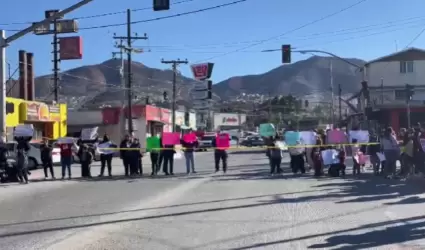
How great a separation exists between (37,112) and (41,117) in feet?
3.20

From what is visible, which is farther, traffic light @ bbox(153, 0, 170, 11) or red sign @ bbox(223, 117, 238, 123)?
red sign @ bbox(223, 117, 238, 123)

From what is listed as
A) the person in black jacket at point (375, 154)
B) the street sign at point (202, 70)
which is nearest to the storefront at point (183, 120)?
the street sign at point (202, 70)

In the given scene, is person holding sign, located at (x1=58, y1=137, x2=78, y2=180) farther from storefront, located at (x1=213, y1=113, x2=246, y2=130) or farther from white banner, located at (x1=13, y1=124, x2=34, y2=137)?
storefront, located at (x1=213, y1=113, x2=246, y2=130)

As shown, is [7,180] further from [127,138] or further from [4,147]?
[127,138]

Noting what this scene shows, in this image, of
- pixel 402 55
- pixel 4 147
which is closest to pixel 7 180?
pixel 4 147

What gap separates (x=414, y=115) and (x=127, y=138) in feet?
122

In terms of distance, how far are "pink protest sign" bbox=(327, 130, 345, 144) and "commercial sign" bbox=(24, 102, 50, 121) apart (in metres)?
26.4

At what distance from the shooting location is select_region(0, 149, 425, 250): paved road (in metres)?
9.21

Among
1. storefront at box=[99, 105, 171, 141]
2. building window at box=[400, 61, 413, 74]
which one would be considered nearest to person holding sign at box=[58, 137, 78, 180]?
storefront at box=[99, 105, 171, 141]

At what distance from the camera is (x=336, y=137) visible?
23.8 metres

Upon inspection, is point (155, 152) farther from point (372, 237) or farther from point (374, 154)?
point (372, 237)

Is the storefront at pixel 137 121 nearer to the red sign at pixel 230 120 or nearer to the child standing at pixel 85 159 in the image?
the child standing at pixel 85 159

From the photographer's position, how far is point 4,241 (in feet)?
30.8

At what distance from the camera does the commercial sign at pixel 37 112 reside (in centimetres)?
4395
